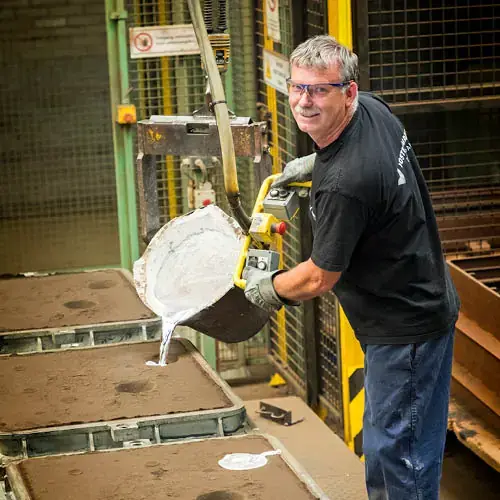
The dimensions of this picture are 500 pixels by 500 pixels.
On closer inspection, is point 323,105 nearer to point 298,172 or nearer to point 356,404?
point 298,172

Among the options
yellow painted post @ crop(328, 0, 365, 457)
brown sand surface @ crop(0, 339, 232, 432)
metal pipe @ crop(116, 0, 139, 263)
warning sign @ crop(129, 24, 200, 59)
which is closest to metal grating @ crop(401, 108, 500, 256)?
yellow painted post @ crop(328, 0, 365, 457)

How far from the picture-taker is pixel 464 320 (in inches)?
219

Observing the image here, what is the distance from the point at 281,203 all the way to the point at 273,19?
234 centimetres

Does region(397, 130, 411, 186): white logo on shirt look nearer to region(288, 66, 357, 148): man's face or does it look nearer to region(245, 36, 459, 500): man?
region(245, 36, 459, 500): man

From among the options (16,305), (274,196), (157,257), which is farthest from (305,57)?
(16,305)

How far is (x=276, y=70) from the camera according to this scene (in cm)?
606

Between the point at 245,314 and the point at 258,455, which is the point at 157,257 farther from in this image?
the point at 258,455

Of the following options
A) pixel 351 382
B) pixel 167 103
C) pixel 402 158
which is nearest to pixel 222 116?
pixel 402 158

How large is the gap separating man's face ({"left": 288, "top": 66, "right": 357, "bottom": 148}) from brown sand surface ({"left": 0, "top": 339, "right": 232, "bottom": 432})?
4.08ft

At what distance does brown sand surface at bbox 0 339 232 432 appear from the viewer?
171 inches

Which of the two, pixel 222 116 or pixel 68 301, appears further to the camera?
pixel 68 301

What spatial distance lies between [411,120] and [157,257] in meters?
2.38

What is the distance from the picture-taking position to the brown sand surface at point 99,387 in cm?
434

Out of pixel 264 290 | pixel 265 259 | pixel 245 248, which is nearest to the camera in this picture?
pixel 264 290
